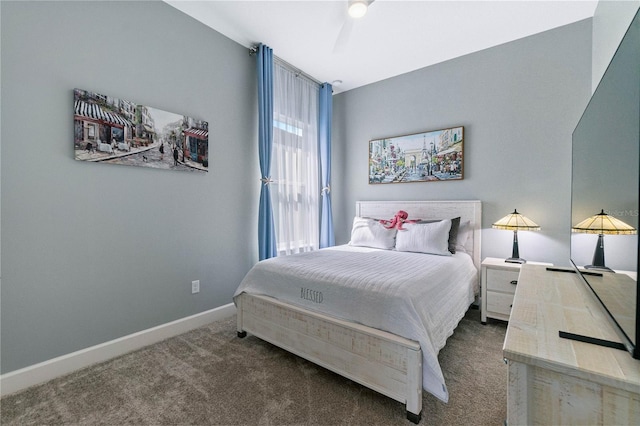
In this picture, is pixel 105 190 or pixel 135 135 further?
pixel 135 135

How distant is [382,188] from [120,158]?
289 cm

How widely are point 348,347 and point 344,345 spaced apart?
3 centimetres

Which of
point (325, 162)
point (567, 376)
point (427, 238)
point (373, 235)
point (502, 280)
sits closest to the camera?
point (567, 376)

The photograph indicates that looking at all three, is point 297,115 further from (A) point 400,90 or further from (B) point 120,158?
(B) point 120,158

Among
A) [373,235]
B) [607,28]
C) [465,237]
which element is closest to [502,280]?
[465,237]

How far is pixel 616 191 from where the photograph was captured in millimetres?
972

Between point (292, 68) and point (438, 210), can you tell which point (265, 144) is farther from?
point (438, 210)

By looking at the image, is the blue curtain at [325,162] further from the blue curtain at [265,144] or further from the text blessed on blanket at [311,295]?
the text blessed on blanket at [311,295]

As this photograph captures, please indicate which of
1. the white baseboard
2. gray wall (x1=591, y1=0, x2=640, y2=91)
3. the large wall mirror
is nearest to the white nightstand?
the large wall mirror

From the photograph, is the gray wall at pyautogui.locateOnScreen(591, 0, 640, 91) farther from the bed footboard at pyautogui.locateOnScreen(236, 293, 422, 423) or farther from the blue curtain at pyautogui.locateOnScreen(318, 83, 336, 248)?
the blue curtain at pyautogui.locateOnScreen(318, 83, 336, 248)

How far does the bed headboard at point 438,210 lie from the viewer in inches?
118

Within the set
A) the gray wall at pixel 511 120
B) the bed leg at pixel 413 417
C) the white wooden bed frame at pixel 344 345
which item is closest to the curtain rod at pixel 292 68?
the gray wall at pixel 511 120

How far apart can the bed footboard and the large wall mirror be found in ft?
2.64

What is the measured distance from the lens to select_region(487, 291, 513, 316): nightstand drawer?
2.42m
